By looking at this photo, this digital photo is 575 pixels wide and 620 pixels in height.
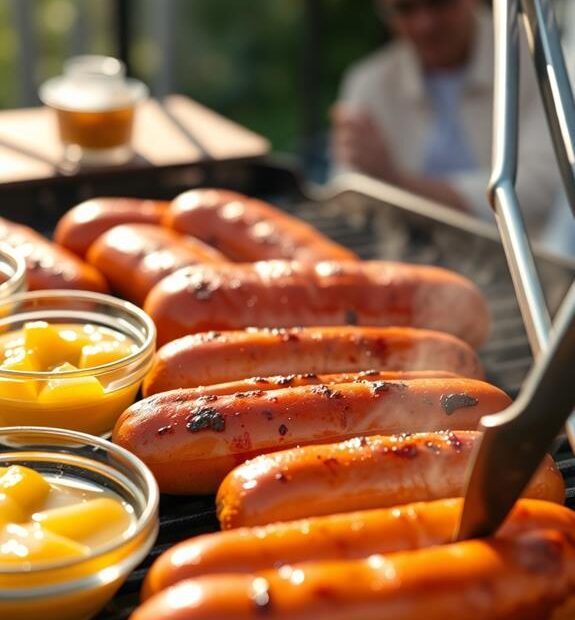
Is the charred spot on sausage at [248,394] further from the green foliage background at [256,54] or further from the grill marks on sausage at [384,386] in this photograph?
the green foliage background at [256,54]

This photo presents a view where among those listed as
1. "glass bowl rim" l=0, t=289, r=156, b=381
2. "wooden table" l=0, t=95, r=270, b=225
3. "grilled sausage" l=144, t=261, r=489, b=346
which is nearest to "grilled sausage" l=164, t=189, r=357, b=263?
"grilled sausage" l=144, t=261, r=489, b=346

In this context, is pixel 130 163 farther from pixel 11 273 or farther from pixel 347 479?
pixel 347 479

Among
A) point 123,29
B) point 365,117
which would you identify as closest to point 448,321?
point 365,117

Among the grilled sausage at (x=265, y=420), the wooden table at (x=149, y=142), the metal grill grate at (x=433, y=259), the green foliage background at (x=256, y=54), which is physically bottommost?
the green foliage background at (x=256, y=54)

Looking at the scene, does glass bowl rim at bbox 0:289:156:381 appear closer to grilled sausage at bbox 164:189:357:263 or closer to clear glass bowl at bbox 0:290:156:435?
clear glass bowl at bbox 0:290:156:435

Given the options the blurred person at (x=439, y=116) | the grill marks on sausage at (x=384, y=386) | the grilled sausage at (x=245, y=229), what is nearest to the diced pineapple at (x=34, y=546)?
the grill marks on sausage at (x=384, y=386)

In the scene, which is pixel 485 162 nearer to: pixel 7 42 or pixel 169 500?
pixel 169 500
